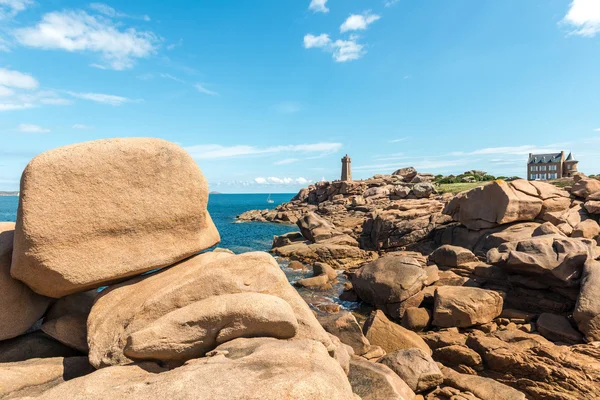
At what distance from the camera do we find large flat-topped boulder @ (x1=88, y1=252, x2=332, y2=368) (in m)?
6.81

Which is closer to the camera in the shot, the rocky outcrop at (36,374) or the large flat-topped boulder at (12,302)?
the rocky outcrop at (36,374)

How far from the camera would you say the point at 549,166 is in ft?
286

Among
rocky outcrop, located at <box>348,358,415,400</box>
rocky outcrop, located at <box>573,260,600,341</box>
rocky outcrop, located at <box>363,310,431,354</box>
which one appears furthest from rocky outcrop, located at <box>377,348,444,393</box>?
rocky outcrop, located at <box>573,260,600,341</box>

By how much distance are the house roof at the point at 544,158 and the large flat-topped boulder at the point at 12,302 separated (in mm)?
104500

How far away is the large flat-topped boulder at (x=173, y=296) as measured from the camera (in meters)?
6.81

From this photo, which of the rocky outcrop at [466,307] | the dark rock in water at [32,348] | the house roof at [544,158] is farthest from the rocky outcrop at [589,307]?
the house roof at [544,158]

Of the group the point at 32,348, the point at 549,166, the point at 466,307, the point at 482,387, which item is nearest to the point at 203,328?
the point at 32,348

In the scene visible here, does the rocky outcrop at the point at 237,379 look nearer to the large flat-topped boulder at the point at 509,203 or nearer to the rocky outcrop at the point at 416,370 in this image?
the rocky outcrop at the point at 416,370

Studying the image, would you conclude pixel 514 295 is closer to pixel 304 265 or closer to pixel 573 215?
pixel 573 215

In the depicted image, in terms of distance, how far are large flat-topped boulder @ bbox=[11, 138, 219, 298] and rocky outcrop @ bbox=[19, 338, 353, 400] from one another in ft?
8.47

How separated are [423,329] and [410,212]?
21832 millimetres

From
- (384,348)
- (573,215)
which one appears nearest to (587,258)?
(384,348)

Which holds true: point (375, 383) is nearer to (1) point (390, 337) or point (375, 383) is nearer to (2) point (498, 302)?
(1) point (390, 337)

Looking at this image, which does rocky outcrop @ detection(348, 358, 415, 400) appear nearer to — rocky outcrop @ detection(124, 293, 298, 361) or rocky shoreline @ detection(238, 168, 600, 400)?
rocky shoreline @ detection(238, 168, 600, 400)
